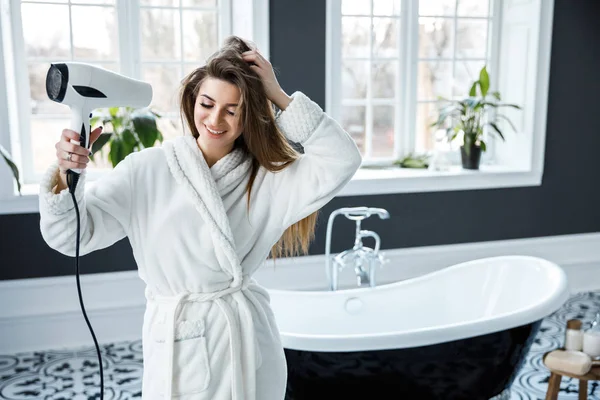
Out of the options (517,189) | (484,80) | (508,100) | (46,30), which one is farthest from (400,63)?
(46,30)

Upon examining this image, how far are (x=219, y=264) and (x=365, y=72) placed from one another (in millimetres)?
2812

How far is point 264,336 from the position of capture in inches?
61.3

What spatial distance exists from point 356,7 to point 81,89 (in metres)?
2.92

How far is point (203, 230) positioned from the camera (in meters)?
1.47

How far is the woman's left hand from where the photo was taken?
1.44 meters

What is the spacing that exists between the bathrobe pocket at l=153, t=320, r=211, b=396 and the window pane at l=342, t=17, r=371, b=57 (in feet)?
9.30

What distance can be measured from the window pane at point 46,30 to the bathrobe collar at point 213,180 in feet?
7.49

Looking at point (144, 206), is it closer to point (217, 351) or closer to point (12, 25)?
point (217, 351)

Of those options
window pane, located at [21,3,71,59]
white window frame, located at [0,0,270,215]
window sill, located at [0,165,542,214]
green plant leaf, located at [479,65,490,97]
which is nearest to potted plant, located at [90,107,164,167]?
white window frame, located at [0,0,270,215]

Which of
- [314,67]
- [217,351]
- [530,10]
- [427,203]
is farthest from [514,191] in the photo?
[217,351]

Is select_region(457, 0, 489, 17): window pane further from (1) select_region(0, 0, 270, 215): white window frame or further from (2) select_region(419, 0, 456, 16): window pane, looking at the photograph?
(1) select_region(0, 0, 270, 215): white window frame

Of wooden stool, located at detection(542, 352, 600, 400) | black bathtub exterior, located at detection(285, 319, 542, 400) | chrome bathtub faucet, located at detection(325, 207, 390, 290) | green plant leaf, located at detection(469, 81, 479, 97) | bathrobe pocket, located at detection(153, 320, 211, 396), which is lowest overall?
wooden stool, located at detection(542, 352, 600, 400)

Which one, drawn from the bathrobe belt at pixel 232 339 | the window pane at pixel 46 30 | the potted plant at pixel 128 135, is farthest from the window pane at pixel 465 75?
the bathrobe belt at pixel 232 339

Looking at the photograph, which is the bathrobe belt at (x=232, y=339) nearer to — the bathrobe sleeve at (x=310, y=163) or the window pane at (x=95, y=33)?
the bathrobe sleeve at (x=310, y=163)
